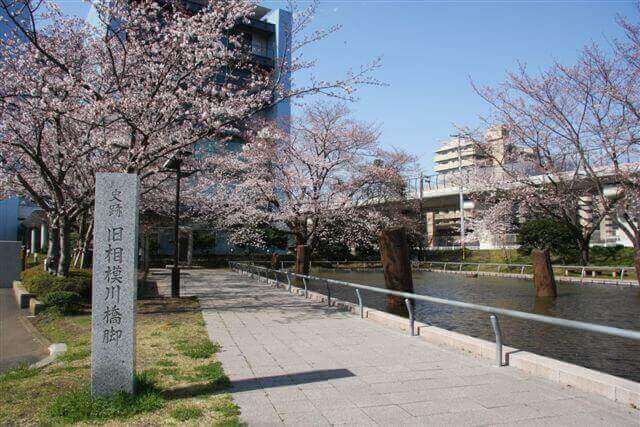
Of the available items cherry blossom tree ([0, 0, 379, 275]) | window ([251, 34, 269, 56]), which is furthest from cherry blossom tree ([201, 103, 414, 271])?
window ([251, 34, 269, 56])

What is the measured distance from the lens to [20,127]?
43.1 feet

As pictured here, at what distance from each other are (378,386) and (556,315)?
8.89m

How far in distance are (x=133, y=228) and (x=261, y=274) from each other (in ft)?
59.7

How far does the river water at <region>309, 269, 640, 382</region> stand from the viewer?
26.8ft

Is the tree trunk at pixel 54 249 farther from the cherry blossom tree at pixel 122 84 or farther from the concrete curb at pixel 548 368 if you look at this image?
the concrete curb at pixel 548 368

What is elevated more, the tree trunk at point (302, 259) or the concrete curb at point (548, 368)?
the tree trunk at point (302, 259)

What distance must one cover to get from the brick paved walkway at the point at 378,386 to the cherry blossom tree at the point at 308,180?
13.2 meters

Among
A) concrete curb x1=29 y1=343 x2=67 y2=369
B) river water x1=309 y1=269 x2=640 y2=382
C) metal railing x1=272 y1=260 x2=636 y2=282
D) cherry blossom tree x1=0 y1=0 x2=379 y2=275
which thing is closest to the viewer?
concrete curb x1=29 y1=343 x2=67 y2=369

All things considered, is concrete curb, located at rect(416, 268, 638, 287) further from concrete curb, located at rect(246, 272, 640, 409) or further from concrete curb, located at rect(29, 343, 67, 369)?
concrete curb, located at rect(29, 343, 67, 369)

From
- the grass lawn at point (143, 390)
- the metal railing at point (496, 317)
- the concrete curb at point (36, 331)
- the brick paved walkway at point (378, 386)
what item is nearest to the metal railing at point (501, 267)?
the metal railing at point (496, 317)

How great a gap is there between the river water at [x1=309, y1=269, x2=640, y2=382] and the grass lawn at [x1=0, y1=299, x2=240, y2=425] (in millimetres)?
5779

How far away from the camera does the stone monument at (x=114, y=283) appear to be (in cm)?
511

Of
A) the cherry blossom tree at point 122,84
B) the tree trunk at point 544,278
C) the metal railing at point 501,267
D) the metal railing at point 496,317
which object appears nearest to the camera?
the metal railing at point 496,317

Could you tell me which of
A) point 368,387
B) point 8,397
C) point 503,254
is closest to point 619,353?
point 368,387
